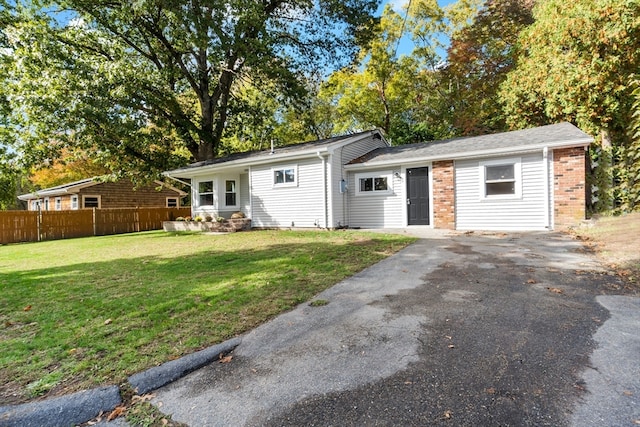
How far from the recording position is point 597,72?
36.7ft

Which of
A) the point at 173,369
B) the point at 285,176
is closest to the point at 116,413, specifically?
the point at 173,369

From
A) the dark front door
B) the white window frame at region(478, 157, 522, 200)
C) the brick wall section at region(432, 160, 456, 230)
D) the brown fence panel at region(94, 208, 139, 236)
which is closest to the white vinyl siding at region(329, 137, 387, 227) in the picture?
the dark front door

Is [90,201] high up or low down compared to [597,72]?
down

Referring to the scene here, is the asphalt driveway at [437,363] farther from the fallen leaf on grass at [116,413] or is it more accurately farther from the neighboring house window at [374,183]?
the neighboring house window at [374,183]

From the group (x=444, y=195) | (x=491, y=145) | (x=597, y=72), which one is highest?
(x=597, y=72)

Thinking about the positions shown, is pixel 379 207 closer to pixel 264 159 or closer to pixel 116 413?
pixel 264 159

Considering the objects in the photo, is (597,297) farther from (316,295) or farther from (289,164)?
(289,164)

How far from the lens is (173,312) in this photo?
3863 millimetres

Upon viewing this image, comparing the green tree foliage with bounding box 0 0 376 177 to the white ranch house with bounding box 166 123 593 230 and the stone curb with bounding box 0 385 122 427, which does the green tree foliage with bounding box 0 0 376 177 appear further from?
the stone curb with bounding box 0 385 122 427

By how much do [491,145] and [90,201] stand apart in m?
23.4

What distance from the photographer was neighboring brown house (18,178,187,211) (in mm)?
Result: 21078

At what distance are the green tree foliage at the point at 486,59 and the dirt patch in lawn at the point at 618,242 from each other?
1122 centimetres

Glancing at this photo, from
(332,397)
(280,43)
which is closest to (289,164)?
(280,43)

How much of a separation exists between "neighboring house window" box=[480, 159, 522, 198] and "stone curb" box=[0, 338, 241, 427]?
10.5m
